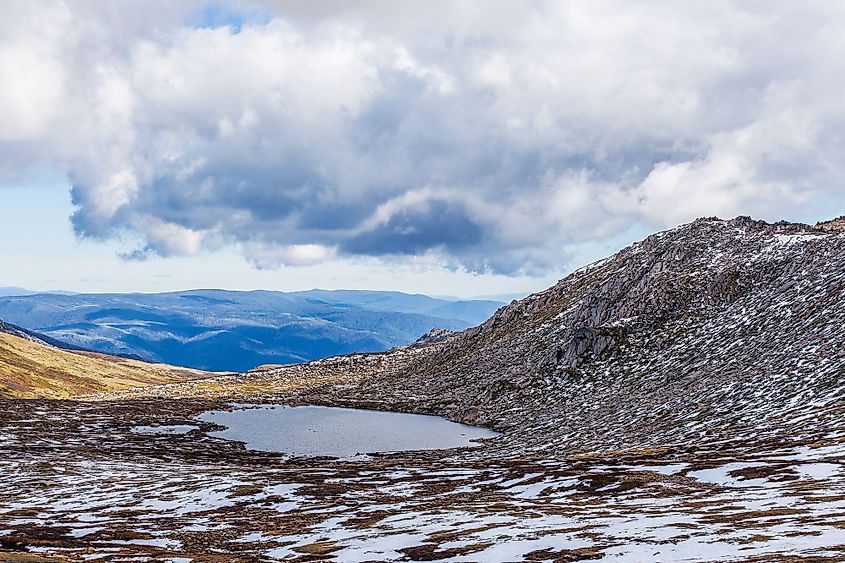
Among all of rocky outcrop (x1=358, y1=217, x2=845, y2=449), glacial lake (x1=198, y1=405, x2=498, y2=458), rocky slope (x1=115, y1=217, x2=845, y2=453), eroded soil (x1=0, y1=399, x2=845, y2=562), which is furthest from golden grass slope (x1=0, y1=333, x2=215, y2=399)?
eroded soil (x1=0, y1=399, x2=845, y2=562)

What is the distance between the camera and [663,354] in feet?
232

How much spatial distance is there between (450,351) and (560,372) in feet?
127

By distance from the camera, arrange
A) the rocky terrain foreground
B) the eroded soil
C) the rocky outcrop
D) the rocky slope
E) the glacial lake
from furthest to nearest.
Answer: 1. the glacial lake
2. the rocky outcrop
3. the rocky slope
4. the rocky terrain foreground
5. the eroded soil

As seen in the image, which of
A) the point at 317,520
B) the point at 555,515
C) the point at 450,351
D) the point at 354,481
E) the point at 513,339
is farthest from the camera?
the point at 450,351

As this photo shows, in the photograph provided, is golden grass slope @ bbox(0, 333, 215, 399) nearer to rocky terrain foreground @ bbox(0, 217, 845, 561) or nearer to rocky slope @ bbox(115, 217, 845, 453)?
rocky slope @ bbox(115, 217, 845, 453)

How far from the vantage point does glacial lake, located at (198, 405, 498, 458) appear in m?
63.2

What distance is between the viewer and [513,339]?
102 metres

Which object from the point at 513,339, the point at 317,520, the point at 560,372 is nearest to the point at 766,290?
the point at 560,372

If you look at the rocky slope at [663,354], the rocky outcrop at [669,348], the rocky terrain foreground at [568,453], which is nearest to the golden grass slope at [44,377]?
the rocky slope at [663,354]

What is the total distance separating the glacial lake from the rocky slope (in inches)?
198

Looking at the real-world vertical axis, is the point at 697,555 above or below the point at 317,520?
above

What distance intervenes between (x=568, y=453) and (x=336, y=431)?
30097 mm

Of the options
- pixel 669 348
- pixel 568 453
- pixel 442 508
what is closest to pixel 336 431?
pixel 568 453

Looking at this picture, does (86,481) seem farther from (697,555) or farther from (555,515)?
(697,555)
